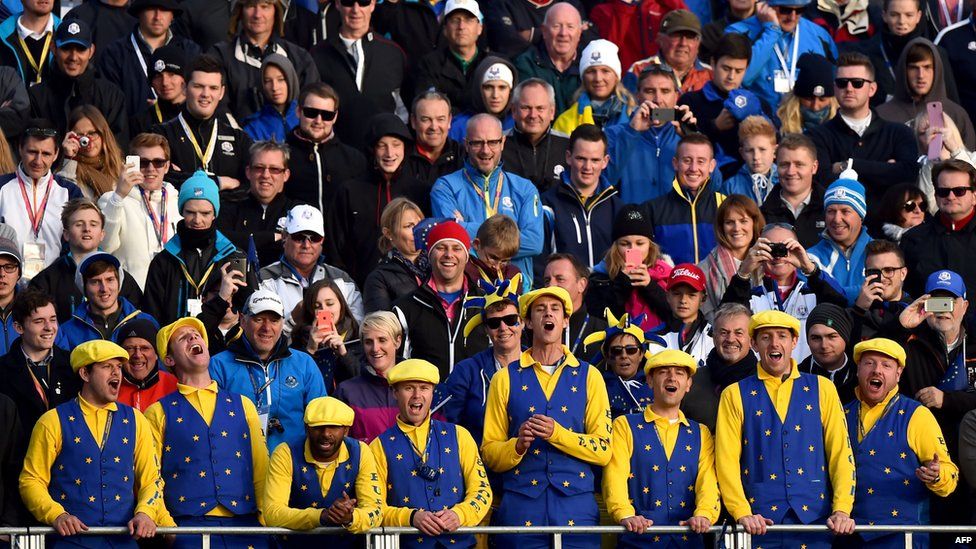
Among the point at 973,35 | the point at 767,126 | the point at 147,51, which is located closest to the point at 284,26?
the point at 147,51

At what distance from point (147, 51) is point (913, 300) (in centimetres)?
683

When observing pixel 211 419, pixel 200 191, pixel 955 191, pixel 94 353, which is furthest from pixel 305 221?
pixel 955 191

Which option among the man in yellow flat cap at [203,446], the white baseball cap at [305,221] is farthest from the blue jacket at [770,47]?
the man in yellow flat cap at [203,446]

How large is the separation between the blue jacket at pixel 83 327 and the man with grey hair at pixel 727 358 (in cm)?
347

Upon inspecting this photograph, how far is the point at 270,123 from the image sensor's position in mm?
16812

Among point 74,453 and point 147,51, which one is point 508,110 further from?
point 74,453

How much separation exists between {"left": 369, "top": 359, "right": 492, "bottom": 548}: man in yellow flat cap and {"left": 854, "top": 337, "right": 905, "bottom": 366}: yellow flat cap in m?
2.42

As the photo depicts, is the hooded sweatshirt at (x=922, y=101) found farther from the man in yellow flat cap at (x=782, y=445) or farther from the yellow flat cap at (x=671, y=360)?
the yellow flat cap at (x=671, y=360)

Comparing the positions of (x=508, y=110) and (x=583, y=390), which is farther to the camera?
(x=508, y=110)

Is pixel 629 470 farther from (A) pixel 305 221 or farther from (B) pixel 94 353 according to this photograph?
(A) pixel 305 221

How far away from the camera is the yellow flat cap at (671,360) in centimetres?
1229

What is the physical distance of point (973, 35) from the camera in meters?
18.5

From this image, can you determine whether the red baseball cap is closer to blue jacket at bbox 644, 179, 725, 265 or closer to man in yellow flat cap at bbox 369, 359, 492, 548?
blue jacket at bbox 644, 179, 725, 265

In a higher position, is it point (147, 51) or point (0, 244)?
point (147, 51)
